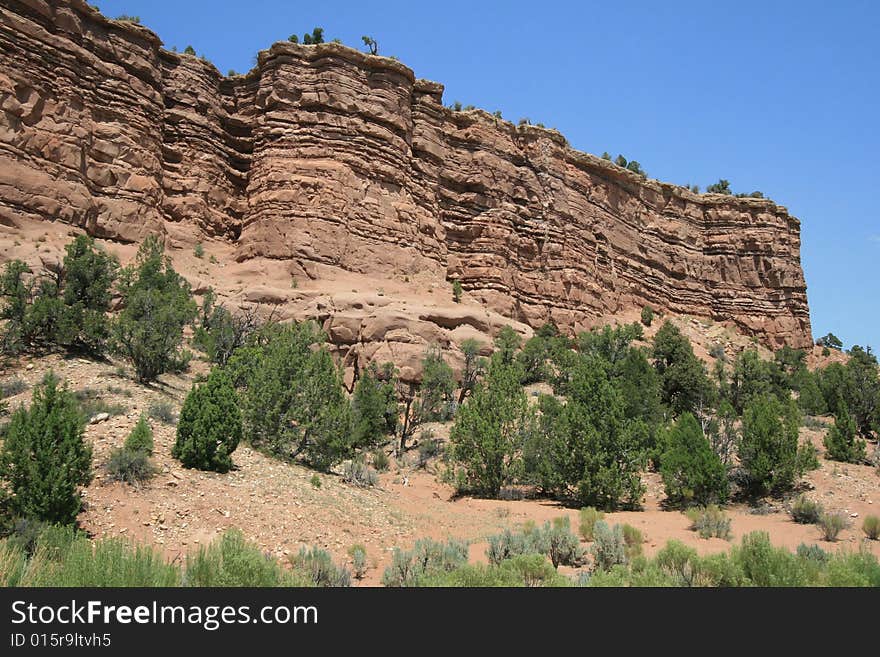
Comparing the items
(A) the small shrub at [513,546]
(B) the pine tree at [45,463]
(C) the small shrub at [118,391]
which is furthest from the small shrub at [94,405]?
(A) the small shrub at [513,546]

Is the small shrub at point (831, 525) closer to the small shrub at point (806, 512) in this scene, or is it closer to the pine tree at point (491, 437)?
the small shrub at point (806, 512)

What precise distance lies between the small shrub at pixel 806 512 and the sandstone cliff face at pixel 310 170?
2415 cm

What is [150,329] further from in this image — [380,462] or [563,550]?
[563,550]

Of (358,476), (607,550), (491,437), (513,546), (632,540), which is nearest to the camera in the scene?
(513,546)

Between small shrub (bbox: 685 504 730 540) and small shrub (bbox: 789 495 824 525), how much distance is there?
89.4 inches

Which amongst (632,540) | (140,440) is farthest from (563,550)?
(140,440)

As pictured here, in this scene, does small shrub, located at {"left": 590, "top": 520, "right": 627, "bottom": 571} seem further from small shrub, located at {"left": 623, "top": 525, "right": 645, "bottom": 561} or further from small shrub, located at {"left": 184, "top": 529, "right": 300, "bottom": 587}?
small shrub, located at {"left": 184, "top": 529, "right": 300, "bottom": 587}

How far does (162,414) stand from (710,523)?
13356 mm

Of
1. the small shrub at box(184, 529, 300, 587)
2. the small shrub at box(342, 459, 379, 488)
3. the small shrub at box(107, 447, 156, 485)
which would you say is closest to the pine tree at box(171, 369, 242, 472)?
the small shrub at box(107, 447, 156, 485)

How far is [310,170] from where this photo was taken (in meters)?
37.3

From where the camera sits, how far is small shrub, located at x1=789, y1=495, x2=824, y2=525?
17.0 metres
